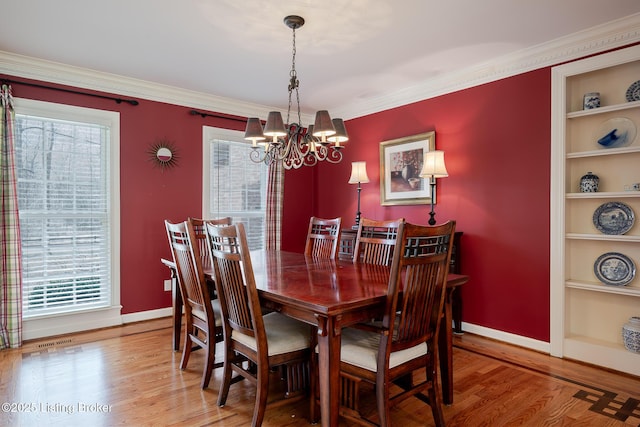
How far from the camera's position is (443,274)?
1883 mm

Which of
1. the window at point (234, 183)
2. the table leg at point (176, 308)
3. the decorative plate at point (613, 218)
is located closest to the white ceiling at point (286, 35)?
the window at point (234, 183)

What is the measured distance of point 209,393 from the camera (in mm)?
2379

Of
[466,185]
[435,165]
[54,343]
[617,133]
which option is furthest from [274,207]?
[617,133]

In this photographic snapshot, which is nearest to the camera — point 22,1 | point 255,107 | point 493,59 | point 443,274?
point 443,274

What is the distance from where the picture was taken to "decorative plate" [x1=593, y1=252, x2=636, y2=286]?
276 centimetres

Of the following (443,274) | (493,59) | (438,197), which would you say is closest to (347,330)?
(443,274)

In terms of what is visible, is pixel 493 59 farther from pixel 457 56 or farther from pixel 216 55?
pixel 216 55

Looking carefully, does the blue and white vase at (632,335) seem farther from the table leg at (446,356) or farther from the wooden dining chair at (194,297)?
the wooden dining chair at (194,297)

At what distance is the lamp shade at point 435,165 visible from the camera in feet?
11.6

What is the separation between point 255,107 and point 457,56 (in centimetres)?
245

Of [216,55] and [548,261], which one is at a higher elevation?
[216,55]

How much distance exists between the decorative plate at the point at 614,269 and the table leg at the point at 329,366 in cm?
237

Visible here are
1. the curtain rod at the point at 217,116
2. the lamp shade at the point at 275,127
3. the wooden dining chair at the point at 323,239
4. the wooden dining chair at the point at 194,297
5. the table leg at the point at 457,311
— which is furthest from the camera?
the curtain rod at the point at 217,116

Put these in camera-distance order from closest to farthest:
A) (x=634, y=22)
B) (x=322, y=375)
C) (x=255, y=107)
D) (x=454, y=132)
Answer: (x=322, y=375) → (x=634, y=22) → (x=454, y=132) → (x=255, y=107)
